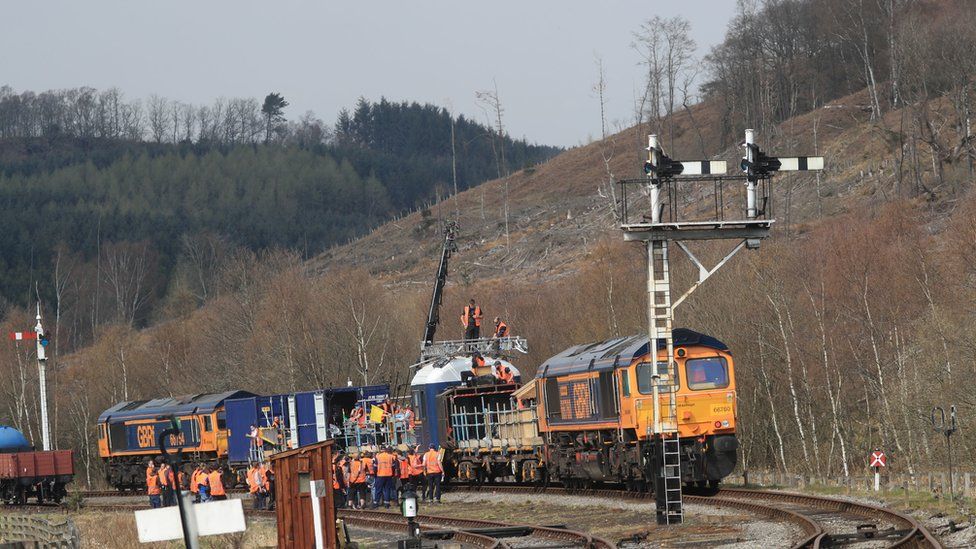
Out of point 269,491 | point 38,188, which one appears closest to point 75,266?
point 38,188

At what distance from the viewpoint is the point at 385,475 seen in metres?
32.2

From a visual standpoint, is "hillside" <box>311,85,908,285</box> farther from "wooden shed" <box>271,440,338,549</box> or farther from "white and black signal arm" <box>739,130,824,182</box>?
"wooden shed" <box>271,440,338,549</box>

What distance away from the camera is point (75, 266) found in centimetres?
13038

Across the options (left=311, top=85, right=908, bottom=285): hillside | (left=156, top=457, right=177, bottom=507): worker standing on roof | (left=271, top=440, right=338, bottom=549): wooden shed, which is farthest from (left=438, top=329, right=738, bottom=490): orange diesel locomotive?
(left=311, top=85, right=908, bottom=285): hillside

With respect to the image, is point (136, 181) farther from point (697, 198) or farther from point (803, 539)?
point (803, 539)

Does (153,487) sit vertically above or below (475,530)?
above

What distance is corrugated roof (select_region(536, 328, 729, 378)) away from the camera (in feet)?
90.4

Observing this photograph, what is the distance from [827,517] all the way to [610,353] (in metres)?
8.58

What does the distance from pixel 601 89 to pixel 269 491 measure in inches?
1632

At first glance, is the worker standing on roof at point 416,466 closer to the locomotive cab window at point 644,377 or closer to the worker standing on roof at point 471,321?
the worker standing on roof at point 471,321

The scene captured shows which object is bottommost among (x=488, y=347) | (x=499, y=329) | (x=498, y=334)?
(x=488, y=347)

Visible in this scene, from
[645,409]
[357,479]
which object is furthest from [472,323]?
[645,409]

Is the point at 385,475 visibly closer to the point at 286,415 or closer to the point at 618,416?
the point at 618,416

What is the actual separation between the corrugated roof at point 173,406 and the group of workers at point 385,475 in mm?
12052
